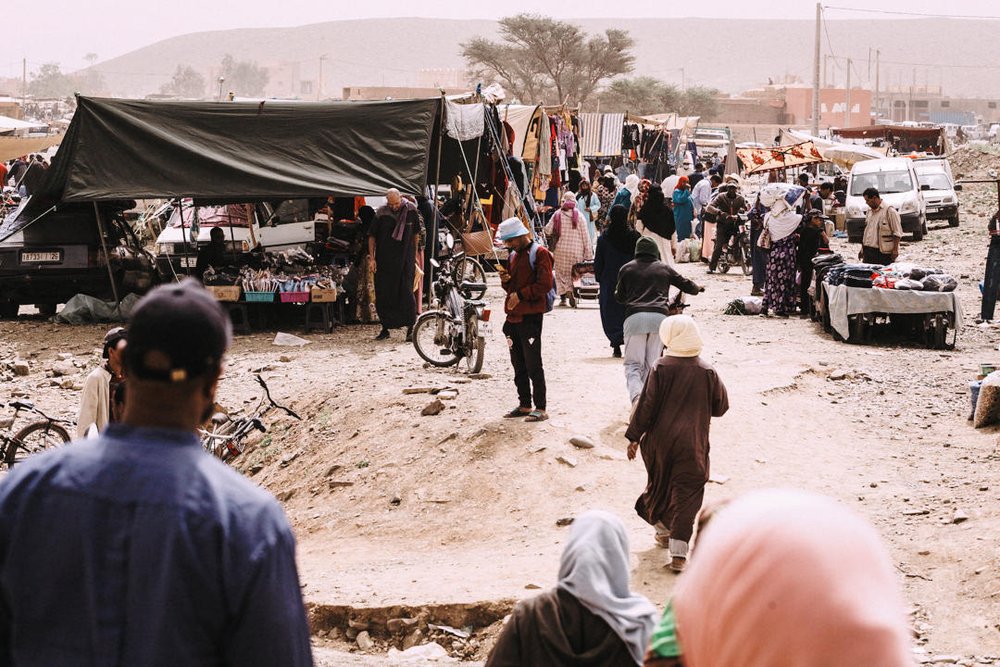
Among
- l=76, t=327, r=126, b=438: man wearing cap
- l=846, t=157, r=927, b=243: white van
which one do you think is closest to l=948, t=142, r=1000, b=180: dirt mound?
l=846, t=157, r=927, b=243: white van

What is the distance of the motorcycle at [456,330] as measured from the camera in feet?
36.8

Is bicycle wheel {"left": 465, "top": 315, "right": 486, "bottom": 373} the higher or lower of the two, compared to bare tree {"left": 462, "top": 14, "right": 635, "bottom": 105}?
lower

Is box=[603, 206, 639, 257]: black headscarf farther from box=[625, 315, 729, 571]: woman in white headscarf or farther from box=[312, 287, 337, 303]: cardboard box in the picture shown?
box=[625, 315, 729, 571]: woman in white headscarf

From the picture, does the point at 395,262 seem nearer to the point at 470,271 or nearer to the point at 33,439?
the point at 470,271

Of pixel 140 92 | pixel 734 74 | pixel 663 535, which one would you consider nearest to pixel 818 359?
pixel 663 535

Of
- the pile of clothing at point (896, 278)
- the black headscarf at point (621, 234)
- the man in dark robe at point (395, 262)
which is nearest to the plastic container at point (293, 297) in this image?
the man in dark robe at point (395, 262)

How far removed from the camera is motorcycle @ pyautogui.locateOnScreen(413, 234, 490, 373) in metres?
11.2

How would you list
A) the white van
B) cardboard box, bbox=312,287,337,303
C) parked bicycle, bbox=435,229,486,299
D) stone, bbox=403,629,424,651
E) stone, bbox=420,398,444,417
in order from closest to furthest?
1. stone, bbox=403,629,424,651
2. stone, bbox=420,398,444,417
3. cardboard box, bbox=312,287,337,303
4. parked bicycle, bbox=435,229,486,299
5. the white van

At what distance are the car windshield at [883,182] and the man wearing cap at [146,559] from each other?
26.1 metres

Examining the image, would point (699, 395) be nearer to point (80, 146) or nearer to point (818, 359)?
point (818, 359)

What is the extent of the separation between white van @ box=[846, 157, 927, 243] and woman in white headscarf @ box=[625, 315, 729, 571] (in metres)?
19.5

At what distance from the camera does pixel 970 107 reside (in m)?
132

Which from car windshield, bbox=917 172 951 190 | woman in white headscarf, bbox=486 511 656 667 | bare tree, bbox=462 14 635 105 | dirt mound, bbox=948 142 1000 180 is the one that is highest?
bare tree, bbox=462 14 635 105

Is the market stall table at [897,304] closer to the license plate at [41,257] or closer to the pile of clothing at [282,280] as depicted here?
the pile of clothing at [282,280]
